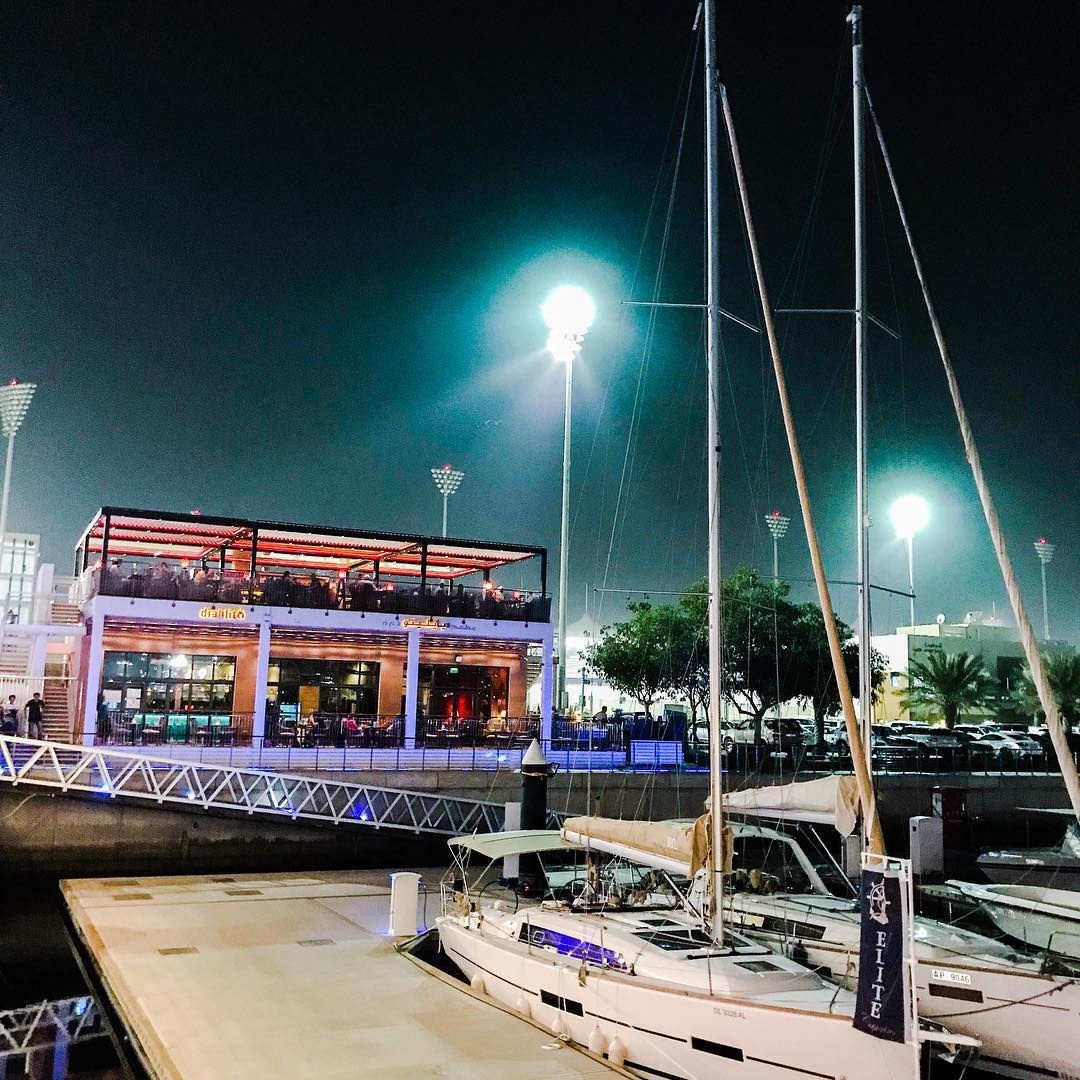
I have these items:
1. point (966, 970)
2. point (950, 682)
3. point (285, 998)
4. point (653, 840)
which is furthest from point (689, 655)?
point (285, 998)

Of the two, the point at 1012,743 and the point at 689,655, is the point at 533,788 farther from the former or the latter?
the point at 1012,743

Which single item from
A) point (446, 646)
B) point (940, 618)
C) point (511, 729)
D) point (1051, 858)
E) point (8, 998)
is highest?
point (940, 618)

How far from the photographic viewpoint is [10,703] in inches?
1303

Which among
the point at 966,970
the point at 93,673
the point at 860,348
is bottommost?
the point at 966,970

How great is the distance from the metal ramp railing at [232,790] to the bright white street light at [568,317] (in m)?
17.3

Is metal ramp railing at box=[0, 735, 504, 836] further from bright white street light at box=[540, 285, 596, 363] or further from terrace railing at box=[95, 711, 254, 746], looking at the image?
bright white street light at box=[540, 285, 596, 363]

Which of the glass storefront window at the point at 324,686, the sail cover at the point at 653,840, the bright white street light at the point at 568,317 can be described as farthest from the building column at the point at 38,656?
the sail cover at the point at 653,840

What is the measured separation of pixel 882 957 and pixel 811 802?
6.28m

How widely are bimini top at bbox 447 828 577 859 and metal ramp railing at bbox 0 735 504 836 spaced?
5619 millimetres

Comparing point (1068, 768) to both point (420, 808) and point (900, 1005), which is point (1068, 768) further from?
point (420, 808)

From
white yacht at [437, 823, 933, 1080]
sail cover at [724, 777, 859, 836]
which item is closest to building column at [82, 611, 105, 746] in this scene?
white yacht at [437, 823, 933, 1080]

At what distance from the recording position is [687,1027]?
12.3 meters

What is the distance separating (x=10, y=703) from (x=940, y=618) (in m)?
92.9

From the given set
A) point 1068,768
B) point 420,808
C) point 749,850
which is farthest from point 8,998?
point 749,850
